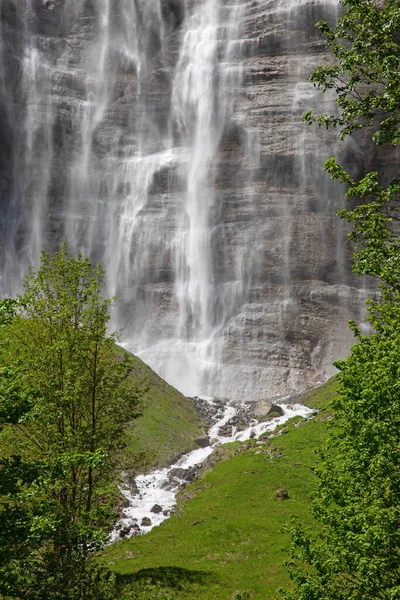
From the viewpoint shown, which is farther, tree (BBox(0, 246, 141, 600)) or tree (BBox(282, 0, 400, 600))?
tree (BBox(0, 246, 141, 600))

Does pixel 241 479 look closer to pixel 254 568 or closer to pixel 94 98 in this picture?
pixel 254 568

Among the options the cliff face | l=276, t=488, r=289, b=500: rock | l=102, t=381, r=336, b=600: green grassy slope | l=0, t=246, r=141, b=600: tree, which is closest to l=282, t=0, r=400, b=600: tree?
l=102, t=381, r=336, b=600: green grassy slope

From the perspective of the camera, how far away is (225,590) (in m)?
20.7

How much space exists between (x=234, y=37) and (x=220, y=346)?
2223 inches

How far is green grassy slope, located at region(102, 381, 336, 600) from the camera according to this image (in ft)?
71.8

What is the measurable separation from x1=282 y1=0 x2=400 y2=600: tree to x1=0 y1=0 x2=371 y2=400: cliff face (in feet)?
226

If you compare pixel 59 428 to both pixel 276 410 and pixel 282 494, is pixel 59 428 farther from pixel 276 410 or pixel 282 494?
pixel 276 410

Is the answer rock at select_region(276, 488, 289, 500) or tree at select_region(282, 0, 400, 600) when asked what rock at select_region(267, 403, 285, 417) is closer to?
rock at select_region(276, 488, 289, 500)

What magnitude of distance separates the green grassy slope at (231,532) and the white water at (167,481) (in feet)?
6.23

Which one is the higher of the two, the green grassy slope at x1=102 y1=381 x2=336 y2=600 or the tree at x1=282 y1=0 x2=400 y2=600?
the tree at x1=282 y1=0 x2=400 y2=600

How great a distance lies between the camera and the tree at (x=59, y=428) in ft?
36.3

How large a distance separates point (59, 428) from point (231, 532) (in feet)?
47.4

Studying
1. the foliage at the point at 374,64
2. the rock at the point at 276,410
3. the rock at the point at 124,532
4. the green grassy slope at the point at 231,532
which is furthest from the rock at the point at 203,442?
the foliage at the point at 374,64

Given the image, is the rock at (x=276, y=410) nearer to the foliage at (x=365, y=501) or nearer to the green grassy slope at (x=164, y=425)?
the green grassy slope at (x=164, y=425)
